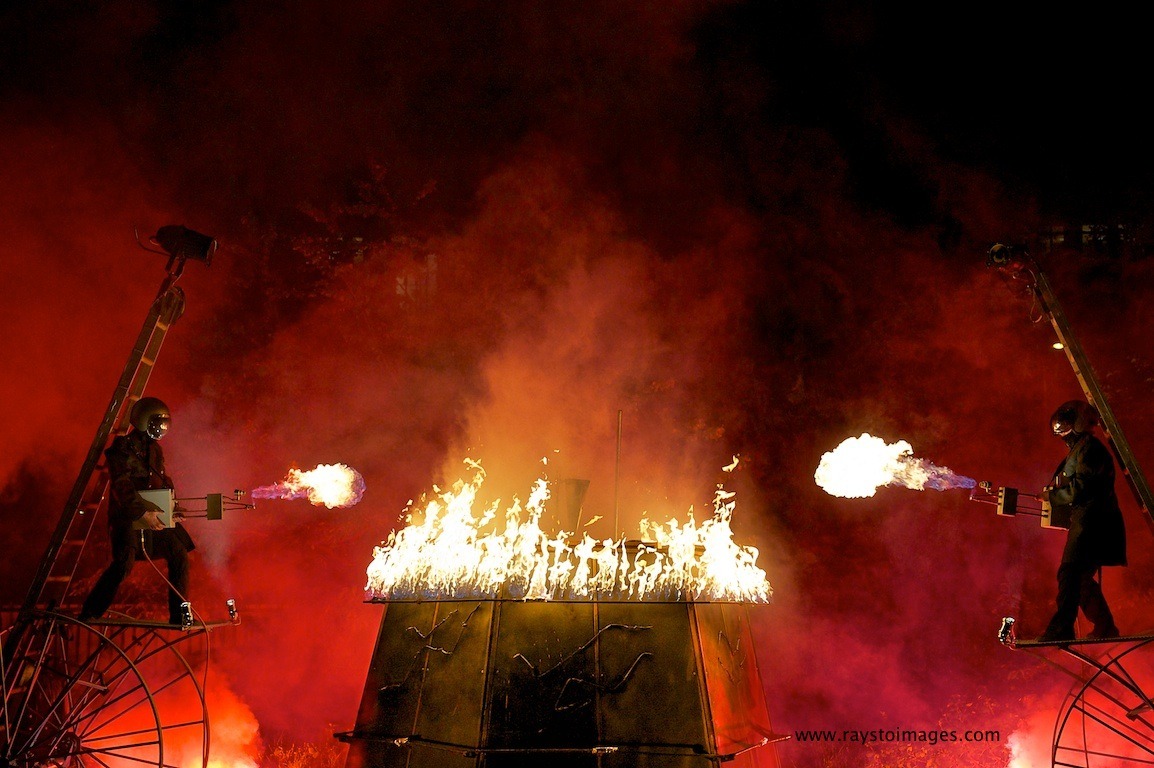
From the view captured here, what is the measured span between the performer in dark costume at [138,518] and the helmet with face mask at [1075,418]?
858cm

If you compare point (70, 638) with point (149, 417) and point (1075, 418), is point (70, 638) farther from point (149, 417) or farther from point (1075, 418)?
point (1075, 418)

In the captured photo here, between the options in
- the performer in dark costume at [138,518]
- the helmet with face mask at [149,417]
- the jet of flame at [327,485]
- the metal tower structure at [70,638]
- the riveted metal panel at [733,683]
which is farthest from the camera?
the jet of flame at [327,485]

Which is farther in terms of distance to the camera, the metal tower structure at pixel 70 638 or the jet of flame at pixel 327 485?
the jet of flame at pixel 327 485

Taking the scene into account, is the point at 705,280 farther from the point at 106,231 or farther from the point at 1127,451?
the point at 106,231

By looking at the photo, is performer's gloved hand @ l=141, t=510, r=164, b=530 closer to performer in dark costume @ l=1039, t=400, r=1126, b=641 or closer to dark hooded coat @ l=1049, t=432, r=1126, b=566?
performer in dark costume @ l=1039, t=400, r=1126, b=641

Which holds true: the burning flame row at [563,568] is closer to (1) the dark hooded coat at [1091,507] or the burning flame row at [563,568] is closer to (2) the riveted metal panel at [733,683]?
(2) the riveted metal panel at [733,683]

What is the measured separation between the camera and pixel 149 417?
8.43 metres

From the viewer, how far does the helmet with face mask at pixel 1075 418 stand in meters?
8.07

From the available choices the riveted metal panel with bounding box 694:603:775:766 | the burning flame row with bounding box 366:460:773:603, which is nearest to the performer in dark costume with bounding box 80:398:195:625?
the burning flame row with bounding box 366:460:773:603

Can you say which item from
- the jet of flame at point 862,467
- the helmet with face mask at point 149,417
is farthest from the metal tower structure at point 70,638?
the jet of flame at point 862,467

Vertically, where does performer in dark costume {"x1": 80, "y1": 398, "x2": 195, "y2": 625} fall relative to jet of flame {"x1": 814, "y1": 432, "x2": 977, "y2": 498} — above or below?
below

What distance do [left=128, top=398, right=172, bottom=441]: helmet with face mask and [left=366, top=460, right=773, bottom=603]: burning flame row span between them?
2.70 m

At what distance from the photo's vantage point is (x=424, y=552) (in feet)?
27.0

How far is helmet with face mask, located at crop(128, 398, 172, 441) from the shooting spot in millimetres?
8391
